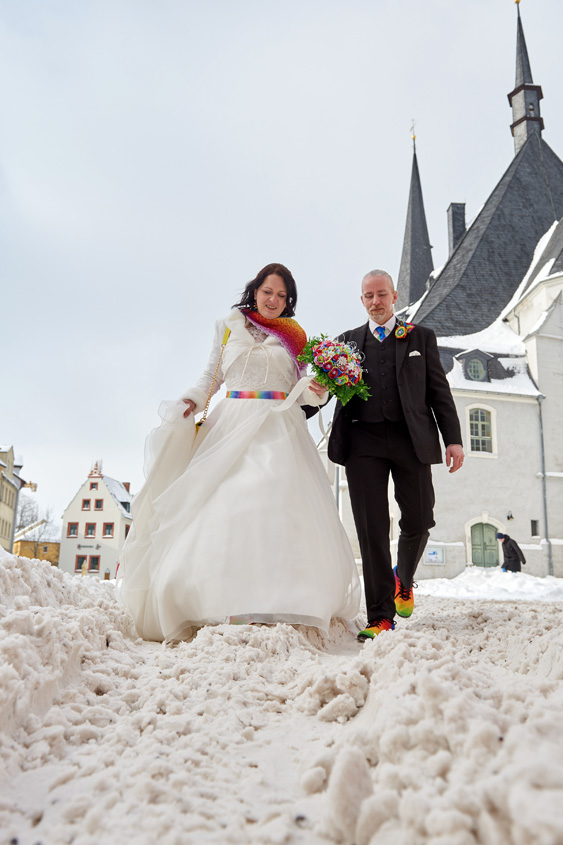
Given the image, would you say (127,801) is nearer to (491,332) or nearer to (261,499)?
(261,499)

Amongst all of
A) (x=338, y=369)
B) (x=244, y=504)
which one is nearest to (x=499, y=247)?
(x=338, y=369)

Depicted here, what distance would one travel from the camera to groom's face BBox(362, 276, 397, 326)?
4.49 meters

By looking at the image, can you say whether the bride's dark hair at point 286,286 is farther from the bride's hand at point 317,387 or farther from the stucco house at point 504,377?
the stucco house at point 504,377

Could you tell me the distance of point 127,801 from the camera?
1265mm

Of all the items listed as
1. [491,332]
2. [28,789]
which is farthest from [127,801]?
[491,332]

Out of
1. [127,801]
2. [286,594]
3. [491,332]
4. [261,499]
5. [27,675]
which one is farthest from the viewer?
[491,332]

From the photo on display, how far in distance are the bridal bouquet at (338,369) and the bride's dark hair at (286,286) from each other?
757mm

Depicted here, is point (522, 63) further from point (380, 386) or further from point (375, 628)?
point (375, 628)

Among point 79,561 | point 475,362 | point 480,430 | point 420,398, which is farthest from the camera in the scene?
point 79,561

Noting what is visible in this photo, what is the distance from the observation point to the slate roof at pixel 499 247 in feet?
90.0

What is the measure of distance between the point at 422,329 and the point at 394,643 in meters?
2.96

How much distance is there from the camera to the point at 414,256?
3947 centimetres

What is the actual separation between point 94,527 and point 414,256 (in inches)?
1164

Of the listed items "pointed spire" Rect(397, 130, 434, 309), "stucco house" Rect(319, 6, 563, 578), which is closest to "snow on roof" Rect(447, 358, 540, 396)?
"stucco house" Rect(319, 6, 563, 578)
